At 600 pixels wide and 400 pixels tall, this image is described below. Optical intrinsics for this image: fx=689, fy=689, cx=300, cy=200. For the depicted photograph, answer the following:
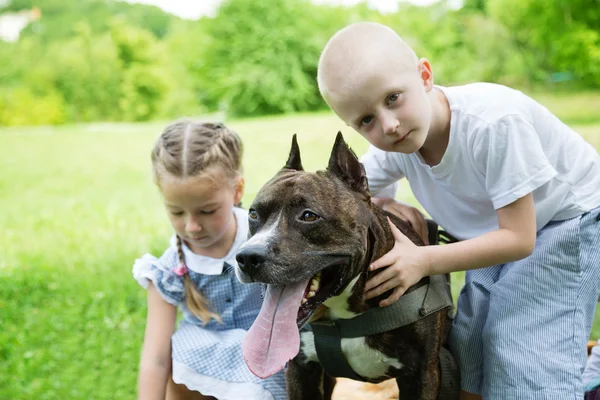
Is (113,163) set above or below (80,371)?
below

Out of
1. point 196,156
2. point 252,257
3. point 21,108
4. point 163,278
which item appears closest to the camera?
point 252,257

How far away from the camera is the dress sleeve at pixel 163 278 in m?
3.58

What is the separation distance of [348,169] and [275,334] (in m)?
0.72

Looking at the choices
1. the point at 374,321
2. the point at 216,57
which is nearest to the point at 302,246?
the point at 374,321

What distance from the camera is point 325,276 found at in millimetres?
2676

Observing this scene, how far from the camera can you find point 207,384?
3.46m

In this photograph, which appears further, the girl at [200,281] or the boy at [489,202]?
the girl at [200,281]

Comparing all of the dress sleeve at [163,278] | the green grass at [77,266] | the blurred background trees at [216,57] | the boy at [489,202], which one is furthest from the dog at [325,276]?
the blurred background trees at [216,57]

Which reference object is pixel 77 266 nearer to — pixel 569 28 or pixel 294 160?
pixel 294 160

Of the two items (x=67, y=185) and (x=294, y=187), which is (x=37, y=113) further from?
(x=294, y=187)

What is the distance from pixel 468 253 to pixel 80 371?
343 cm

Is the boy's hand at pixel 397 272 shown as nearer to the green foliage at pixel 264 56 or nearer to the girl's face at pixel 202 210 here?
the girl's face at pixel 202 210

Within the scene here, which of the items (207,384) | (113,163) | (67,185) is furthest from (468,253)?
(113,163)

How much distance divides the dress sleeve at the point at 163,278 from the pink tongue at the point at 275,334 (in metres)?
1.08
